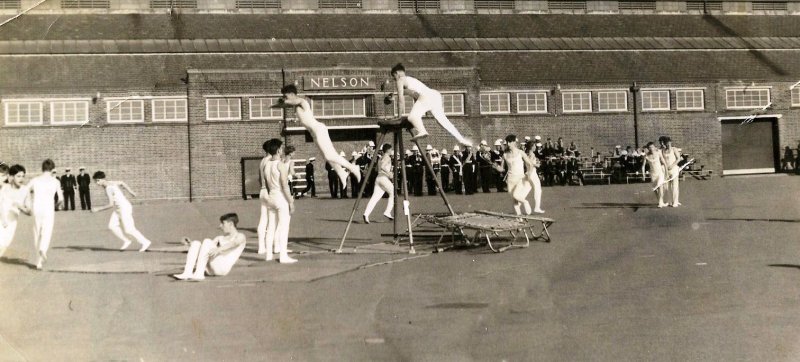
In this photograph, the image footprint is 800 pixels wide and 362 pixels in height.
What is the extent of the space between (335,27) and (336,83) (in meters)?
3.04

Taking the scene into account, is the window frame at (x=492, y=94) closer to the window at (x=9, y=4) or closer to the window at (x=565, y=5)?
the window at (x=565, y=5)

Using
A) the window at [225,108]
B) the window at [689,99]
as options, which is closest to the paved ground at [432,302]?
the window at [689,99]

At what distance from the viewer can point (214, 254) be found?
23.9 ft

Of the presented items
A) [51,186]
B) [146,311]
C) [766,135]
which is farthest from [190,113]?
[766,135]

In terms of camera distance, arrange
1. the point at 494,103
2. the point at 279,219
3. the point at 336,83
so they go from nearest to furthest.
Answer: the point at 279,219 < the point at 336,83 < the point at 494,103

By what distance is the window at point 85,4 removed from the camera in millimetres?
12773

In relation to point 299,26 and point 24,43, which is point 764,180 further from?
point 24,43

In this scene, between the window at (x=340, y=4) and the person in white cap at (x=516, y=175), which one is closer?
the window at (x=340, y=4)

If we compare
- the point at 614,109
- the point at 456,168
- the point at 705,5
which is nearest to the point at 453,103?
the point at 456,168

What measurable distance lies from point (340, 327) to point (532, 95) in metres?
18.7

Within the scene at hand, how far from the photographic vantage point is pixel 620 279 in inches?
267

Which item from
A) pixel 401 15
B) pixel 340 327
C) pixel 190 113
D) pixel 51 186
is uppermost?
pixel 401 15

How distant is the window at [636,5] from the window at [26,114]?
15.4m

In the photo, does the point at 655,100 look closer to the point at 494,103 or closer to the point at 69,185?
the point at 494,103
